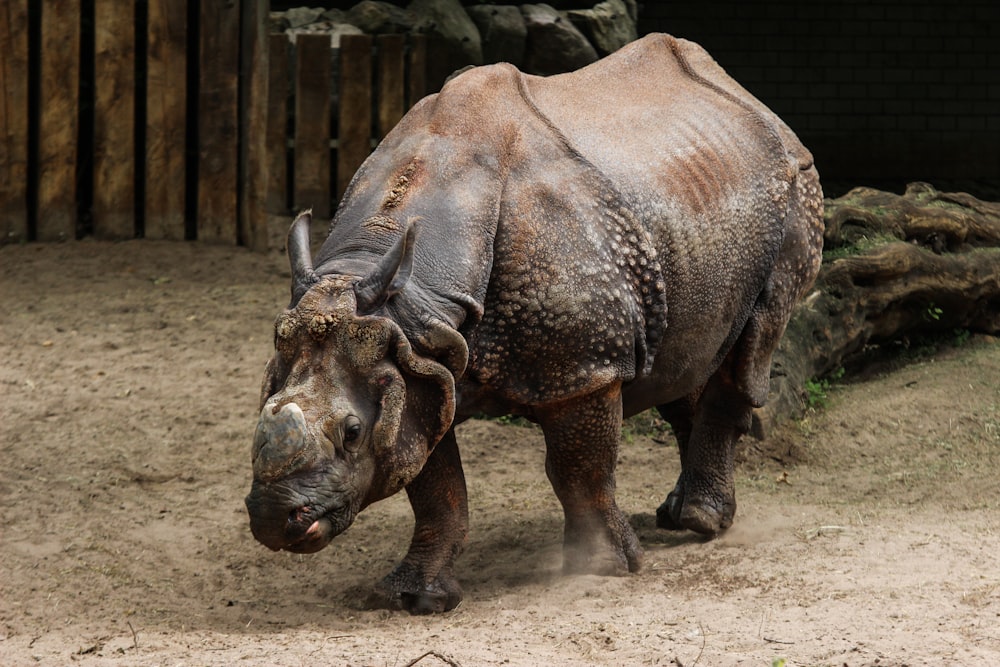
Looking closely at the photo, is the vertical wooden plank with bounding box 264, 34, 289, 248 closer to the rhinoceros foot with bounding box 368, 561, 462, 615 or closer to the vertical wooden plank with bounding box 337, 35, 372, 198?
the vertical wooden plank with bounding box 337, 35, 372, 198

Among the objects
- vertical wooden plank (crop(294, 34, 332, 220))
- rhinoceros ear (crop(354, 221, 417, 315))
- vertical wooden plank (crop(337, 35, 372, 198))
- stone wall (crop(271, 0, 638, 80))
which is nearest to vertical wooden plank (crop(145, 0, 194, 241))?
vertical wooden plank (crop(294, 34, 332, 220))

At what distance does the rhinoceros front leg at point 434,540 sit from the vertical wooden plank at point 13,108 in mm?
5095

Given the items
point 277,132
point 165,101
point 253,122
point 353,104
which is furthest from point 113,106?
point 353,104

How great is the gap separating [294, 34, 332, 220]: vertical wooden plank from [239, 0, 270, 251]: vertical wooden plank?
1.96 feet

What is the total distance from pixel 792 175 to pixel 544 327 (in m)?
1.70

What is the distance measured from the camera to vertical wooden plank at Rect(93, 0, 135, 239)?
9.00 meters

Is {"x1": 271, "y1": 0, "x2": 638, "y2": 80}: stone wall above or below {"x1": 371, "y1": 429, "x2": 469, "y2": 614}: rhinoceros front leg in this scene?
above

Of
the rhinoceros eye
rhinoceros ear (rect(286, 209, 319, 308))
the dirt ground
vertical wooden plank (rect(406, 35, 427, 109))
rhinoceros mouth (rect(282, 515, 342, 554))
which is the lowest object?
the dirt ground

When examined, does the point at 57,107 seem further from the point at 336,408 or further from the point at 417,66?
the point at 336,408

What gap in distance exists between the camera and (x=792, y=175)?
5.77 m

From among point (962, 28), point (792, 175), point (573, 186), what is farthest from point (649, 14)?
point (573, 186)

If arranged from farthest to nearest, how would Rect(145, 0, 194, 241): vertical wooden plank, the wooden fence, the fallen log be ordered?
Rect(145, 0, 194, 241): vertical wooden plank → the wooden fence → the fallen log

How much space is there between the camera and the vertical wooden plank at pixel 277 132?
991 cm

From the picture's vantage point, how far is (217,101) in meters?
9.20
